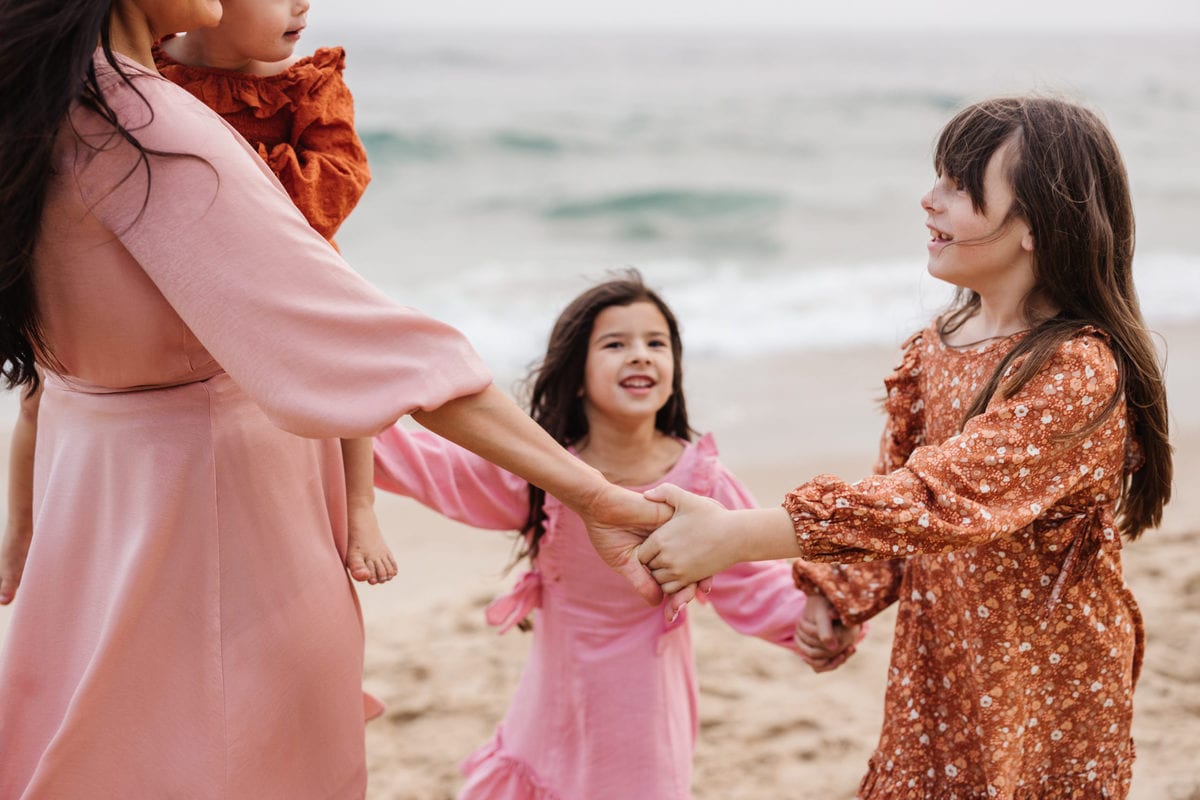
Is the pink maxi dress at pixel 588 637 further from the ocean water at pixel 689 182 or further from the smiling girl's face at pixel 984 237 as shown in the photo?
the ocean water at pixel 689 182

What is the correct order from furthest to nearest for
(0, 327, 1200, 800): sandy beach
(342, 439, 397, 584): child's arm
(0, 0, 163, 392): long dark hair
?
(0, 327, 1200, 800): sandy beach
(342, 439, 397, 584): child's arm
(0, 0, 163, 392): long dark hair

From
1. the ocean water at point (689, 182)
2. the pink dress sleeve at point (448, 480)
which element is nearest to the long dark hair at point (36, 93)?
the pink dress sleeve at point (448, 480)

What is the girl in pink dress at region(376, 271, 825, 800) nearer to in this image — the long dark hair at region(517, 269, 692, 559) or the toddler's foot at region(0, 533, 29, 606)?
the long dark hair at region(517, 269, 692, 559)

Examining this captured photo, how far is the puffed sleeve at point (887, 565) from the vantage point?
2.54m

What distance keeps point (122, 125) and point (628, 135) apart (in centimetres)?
1747

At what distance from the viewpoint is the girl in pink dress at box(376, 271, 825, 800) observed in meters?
2.75

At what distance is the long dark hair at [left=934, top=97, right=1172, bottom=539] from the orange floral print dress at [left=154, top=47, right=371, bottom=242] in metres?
1.18

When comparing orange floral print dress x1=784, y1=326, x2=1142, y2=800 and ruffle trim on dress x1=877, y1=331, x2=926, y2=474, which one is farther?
ruffle trim on dress x1=877, y1=331, x2=926, y2=474

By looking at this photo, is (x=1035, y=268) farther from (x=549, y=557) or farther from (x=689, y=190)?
(x=689, y=190)

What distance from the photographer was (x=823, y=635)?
2656 mm

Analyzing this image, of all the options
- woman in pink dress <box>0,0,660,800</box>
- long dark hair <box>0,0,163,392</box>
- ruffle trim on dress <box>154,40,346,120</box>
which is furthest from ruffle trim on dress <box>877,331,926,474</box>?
long dark hair <box>0,0,163,392</box>

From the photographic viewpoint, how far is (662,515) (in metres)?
2.33

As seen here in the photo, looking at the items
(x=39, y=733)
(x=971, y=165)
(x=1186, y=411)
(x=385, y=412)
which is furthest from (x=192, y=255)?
(x=1186, y=411)

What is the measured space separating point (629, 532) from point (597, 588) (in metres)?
0.54
